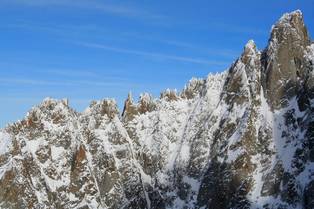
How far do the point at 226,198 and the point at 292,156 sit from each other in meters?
27.4

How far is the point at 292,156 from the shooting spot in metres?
188

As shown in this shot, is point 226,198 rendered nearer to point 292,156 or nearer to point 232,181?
point 232,181

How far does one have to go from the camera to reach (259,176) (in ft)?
631

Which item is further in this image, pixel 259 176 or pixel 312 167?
pixel 259 176

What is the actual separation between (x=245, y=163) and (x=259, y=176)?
665 cm

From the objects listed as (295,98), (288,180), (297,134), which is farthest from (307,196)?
(295,98)

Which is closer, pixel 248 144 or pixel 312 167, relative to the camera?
pixel 312 167

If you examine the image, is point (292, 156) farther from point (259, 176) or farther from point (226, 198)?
point (226, 198)

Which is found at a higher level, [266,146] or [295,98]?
[295,98]

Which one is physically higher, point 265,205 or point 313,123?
point 313,123

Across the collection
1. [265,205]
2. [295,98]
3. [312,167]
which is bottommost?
[265,205]

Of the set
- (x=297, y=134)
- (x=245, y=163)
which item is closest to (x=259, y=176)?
(x=245, y=163)

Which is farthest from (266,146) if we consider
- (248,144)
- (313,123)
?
(313,123)

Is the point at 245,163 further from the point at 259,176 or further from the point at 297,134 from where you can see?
the point at 297,134
